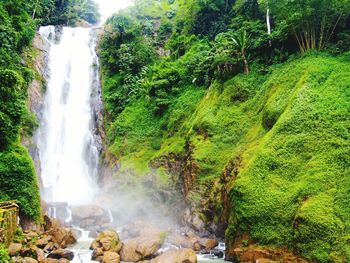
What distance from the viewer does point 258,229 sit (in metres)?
14.1

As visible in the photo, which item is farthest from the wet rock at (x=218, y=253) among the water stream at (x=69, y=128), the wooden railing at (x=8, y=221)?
the water stream at (x=69, y=128)

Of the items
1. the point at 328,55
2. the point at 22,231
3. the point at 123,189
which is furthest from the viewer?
the point at 123,189

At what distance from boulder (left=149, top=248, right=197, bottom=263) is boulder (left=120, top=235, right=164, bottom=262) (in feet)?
3.50

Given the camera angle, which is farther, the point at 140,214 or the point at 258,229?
the point at 140,214

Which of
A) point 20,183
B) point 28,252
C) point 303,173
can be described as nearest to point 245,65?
point 303,173

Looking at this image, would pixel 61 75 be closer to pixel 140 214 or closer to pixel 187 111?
pixel 187 111

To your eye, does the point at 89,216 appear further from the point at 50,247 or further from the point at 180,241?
the point at 180,241

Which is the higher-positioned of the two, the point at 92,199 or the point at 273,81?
the point at 273,81

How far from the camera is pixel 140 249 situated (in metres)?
16.0

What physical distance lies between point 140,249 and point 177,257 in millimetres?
2214

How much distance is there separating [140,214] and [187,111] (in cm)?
908

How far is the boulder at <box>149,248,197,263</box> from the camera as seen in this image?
14336 millimetres

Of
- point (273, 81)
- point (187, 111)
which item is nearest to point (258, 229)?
point (273, 81)

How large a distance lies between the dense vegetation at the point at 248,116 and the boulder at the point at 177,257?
216 cm
